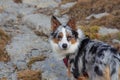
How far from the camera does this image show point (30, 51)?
16.5m

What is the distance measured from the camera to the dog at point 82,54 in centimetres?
1068

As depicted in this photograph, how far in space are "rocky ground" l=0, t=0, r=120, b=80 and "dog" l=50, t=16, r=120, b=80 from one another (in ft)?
4.20

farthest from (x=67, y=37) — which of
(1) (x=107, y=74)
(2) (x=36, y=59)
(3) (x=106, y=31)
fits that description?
(3) (x=106, y=31)

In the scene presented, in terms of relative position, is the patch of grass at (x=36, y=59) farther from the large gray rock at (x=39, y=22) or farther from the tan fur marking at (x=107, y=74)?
the tan fur marking at (x=107, y=74)

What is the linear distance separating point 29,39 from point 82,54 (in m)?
7.13

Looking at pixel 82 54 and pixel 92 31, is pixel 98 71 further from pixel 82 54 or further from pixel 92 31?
pixel 92 31

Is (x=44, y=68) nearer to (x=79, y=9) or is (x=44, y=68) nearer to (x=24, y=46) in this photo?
(x=24, y=46)

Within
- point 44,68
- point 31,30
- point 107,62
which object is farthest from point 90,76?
point 31,30

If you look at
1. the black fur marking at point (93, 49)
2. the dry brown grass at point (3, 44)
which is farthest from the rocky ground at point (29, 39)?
the black fur marking at point (93, 49)

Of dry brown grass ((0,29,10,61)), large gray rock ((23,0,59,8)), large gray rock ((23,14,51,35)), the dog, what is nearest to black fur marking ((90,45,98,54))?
the dog

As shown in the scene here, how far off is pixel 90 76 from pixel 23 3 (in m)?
17.0

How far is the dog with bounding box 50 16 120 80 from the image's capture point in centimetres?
1068

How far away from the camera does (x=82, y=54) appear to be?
38.2 ft

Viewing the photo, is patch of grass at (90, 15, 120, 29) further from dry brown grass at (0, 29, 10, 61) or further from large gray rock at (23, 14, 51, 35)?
dry brown grass at (0, 29, 10, 61)
